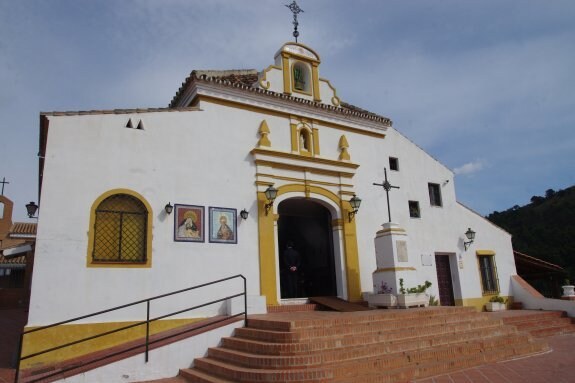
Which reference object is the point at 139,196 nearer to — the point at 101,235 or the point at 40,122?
the point at 101,235

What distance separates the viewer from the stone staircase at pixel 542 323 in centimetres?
1170

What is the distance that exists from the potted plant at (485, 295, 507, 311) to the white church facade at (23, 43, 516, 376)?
0.70 ft

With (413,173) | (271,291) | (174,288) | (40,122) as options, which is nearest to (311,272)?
(271,291)

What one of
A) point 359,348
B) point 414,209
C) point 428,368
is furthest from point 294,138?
point 428,368

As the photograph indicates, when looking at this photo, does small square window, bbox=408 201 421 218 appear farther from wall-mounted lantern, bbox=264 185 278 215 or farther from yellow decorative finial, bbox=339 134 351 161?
wall-mounted lantern, bbox=264 185 278 215

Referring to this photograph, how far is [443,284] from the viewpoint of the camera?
1479 cm

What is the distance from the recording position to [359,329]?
26.4ft

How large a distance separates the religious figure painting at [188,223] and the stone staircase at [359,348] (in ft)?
8.89

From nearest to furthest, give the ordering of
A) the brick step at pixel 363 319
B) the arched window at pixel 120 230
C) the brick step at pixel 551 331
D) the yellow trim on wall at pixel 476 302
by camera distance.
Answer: the brick step at pixel 363 319 → the arched window at pixel 120 230 → the brick step at pixel 551 331 → the yellow trim on wall at pixel 476 302

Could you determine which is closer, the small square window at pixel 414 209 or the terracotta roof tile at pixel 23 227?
the small square window at pixel 414 209

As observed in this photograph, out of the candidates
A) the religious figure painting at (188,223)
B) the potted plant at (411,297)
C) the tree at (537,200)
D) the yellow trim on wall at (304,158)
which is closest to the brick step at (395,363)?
the potted plant at (411,297)

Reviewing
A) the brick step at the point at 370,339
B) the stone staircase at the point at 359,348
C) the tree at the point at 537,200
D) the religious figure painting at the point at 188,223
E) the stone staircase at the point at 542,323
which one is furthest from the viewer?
the tree at the point at 537,200

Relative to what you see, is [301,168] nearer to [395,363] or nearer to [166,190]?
[166,190]

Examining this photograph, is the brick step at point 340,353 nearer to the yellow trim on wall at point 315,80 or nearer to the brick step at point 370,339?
the brick step at point 370,339
